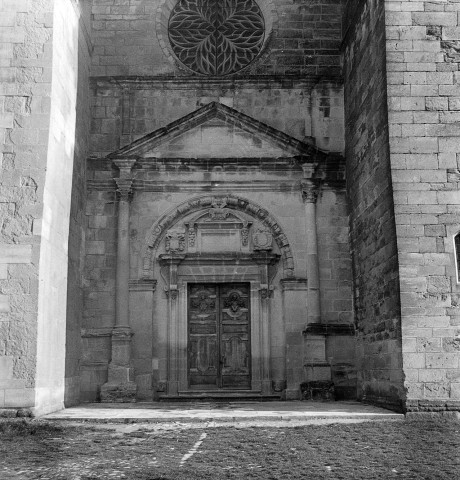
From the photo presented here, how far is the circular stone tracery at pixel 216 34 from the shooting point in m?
12.7

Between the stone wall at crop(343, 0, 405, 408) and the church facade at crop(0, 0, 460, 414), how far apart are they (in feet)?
0.18

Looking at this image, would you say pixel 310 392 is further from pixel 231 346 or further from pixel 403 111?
pixel 403 111

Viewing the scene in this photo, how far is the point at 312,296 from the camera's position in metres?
11.4

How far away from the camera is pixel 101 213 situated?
38.6 feet

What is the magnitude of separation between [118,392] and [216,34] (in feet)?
21.0

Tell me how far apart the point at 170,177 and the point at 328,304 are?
3292 mm

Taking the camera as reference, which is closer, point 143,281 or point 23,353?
point 23,353

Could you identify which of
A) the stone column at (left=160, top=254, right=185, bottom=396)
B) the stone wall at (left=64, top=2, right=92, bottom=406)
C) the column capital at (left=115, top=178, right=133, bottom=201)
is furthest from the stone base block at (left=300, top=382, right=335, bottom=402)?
the column capital at (left=115, top=178, right=133, bottom=201)

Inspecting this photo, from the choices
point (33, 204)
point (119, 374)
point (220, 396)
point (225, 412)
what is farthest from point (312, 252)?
point (33, 204)

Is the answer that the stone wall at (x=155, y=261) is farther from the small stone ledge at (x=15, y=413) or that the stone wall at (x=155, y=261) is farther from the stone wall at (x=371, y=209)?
the small stone ledge at (x=15, y=413)

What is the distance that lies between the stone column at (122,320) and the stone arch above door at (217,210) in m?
0.36

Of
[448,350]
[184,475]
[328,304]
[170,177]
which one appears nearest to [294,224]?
[328,304]

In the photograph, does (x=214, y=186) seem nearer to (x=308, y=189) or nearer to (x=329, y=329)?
(x=308, y=189)

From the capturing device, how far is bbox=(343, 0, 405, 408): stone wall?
923 centimetres
